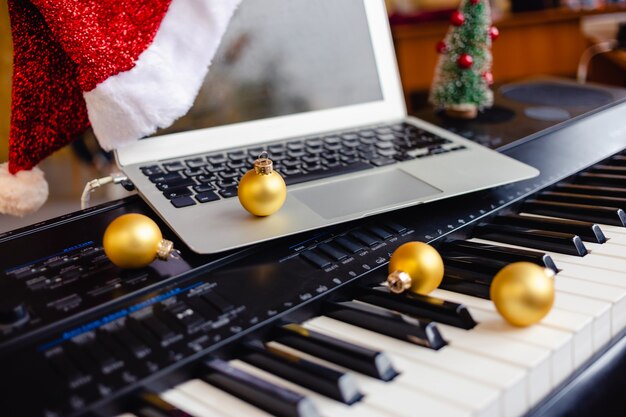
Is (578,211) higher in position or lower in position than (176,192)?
lower

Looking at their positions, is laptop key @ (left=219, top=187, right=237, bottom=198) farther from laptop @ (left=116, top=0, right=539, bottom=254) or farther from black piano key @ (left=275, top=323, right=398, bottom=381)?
black piano key @ (left=275, top=323, right=398, bottom=381)

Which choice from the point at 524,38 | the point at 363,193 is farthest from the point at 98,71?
the point at 524,38

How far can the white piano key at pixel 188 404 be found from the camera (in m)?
0.44

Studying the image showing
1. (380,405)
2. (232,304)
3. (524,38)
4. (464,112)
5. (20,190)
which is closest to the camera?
(380,405)

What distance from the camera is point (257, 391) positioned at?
0.44 m

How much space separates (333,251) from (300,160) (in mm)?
202

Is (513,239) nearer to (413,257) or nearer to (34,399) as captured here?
(413,257)

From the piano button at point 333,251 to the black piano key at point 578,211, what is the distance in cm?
26

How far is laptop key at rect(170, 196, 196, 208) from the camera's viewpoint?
661 mm

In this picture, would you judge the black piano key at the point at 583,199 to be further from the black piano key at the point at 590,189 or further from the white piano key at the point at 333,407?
the white piano key at the point at 333,407

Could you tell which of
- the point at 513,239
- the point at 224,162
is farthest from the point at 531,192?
the point at 224,162

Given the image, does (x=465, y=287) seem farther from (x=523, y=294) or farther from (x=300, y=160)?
(x=300, y=160)

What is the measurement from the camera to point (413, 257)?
1.78 feet

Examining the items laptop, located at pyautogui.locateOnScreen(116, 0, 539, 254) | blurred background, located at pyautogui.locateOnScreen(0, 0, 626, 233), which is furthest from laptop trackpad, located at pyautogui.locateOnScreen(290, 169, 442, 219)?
blurred background, located at pyautogui.locateOnScreen(0, 0, 626, 233)
